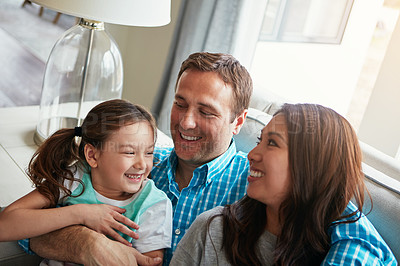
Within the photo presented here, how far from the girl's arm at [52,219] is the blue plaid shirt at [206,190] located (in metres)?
0.19

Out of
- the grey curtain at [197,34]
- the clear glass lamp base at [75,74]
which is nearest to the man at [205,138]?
the clear glass lamp base at [75,74]

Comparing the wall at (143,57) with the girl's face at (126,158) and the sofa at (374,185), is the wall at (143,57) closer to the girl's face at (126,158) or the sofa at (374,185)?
the sofa at (374,185)

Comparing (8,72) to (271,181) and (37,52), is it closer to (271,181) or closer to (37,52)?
(37,52)

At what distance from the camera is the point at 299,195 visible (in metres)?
1.03

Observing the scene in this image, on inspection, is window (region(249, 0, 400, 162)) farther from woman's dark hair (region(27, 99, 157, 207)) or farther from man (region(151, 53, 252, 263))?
woman's dark hair (region(27, 99, 157, 207))

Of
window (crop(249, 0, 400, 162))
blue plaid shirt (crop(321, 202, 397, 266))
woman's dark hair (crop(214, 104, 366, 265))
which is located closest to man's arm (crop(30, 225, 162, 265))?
woman's dark hair (crop(214, 104, 366, 265))

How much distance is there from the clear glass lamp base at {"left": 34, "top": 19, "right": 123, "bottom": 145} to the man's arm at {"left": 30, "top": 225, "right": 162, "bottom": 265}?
0.72 m

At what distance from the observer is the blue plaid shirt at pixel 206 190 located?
1350 mm

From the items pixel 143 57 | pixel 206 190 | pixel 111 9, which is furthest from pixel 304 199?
pixel 143 57

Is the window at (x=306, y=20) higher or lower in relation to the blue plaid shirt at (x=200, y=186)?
higher

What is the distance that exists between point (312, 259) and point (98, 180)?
0.64m

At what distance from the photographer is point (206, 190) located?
1.39 metres

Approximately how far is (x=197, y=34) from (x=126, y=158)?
1.31 metres

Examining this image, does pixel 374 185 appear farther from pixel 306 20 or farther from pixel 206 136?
pixel 306 20
